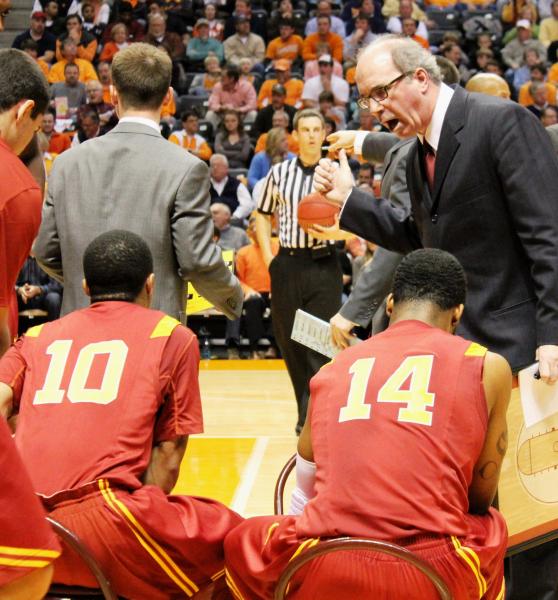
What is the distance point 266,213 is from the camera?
7363 millimetres

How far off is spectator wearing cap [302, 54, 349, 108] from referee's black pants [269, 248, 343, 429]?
24.6ft

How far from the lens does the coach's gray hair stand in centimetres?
331

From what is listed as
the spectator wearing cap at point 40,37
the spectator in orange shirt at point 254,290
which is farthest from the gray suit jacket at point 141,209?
the spectator wearing cap at point 40,37

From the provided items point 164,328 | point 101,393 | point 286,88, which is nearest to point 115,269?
point 164,328

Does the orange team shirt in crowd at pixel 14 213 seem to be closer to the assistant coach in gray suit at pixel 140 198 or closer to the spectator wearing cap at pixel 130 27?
the assistant coach in gray suit at pixel 140 198

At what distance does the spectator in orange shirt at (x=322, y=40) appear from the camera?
15.0 metres

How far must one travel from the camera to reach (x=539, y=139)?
3156 millimetres

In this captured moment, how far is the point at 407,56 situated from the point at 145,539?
167cm

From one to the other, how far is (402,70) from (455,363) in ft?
3.62

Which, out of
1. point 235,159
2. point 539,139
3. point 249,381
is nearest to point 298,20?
point 235,159

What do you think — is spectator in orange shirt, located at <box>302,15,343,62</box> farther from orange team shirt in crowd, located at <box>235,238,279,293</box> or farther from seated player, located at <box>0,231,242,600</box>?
seated player, located at <box>0,231,242,600</box>

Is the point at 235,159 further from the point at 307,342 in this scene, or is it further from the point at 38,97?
the point at 38,97

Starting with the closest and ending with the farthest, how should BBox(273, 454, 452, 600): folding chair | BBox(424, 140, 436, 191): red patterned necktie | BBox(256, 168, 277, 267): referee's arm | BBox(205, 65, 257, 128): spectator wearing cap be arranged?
BBox(273, 454, 452, 600): folding chair < BBox(424, 140, 436, 191): red patterned necktie < BBox(256, 168, 277, 267): referee's arm < BBox(205, 65, 257, 128): spectator wearing cap

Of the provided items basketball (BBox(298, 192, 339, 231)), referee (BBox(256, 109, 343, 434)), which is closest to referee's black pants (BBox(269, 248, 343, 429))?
referee (BBox(256, 109, 343, 434))
